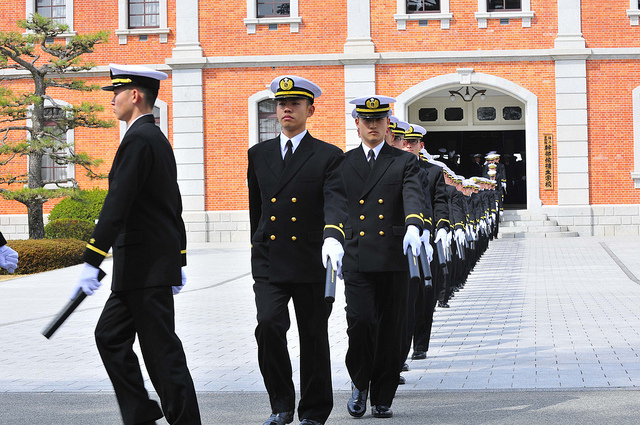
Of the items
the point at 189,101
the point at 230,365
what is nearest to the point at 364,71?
the point at 189,101

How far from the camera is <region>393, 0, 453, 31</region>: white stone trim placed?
25.1 m

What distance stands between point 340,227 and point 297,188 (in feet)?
1.14

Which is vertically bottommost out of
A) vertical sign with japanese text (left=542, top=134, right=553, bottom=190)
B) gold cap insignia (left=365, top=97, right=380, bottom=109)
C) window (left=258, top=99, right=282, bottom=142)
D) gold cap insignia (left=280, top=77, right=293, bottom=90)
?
gold cap insignia (left=365, top=97, right=380, bottom=109)

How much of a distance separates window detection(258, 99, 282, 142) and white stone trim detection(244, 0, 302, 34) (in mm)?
2011

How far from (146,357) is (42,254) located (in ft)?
48.9

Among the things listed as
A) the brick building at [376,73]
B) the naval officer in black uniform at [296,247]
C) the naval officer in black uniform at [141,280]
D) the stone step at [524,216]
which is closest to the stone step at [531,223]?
the stone step at [524,216]

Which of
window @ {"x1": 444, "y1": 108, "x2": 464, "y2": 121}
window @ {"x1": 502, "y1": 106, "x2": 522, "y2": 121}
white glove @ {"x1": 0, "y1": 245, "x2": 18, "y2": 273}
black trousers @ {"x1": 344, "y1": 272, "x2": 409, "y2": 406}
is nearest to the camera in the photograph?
white glove @ {"x1": 0, "y1": 245, "x2": 18, "y2": 273}

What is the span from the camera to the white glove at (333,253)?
508 cm

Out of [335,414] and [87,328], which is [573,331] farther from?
[87,328]

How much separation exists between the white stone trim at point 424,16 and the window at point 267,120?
4.10 metres

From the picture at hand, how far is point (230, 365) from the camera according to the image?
7.56m

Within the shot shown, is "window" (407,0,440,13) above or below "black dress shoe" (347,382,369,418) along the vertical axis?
above

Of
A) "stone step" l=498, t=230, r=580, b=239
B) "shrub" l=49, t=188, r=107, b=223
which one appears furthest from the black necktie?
"stone step" l=498, t=230, r=580, b=239

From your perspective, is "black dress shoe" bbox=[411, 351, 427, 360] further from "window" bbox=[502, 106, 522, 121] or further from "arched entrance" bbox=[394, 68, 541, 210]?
"window" bbox=[502, 106, 522, 121]
